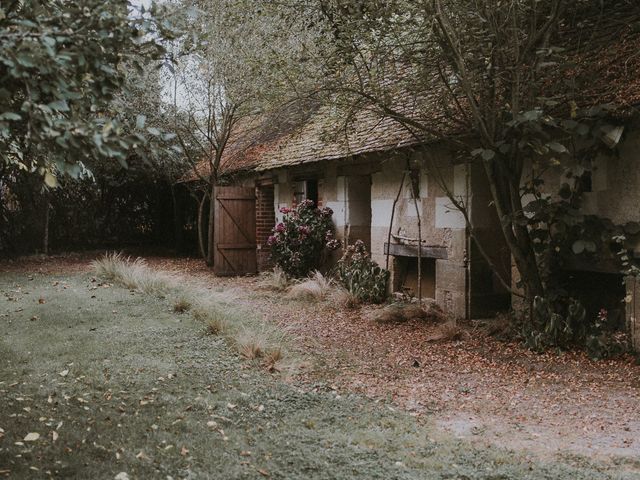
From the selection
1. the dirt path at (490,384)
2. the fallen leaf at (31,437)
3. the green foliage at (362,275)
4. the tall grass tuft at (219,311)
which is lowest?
the dirt path at (490,384)

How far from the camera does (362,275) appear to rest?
9469mm

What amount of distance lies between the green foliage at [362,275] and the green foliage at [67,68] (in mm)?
6508

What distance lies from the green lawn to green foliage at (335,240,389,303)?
3.18m

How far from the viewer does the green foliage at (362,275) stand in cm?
922

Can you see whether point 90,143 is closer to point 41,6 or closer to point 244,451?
point 41,6

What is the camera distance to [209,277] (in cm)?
1277

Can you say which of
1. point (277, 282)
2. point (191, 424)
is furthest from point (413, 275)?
point (191, 424)

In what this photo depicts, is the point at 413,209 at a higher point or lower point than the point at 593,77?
lower

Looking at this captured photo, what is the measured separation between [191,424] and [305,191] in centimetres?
841

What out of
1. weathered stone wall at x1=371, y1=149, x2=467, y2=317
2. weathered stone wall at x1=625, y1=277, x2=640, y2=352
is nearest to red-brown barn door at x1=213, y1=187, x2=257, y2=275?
weathered stone wall at x1=371, y1=149, x2=467, y2=317

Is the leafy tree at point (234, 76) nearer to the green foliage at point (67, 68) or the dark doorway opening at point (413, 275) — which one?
the dark doorway opening at point (413, 275)

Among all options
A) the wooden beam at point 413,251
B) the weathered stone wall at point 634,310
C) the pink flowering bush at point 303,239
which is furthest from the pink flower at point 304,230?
the weathered stone wall at point 634,310

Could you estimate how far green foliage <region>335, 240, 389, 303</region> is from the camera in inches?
363

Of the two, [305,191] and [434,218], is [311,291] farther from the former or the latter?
[305,191]
